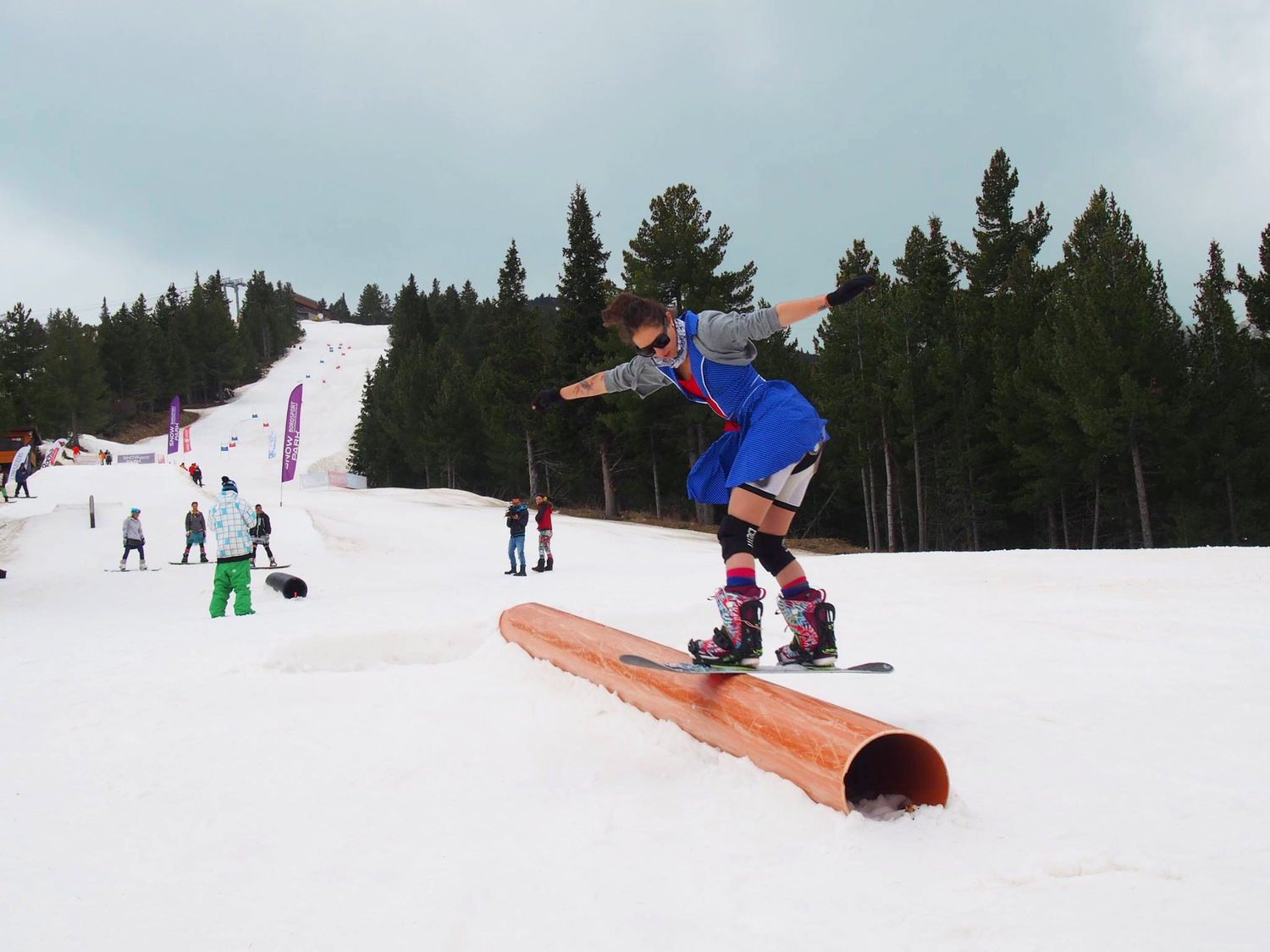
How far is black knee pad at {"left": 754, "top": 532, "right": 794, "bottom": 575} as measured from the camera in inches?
165

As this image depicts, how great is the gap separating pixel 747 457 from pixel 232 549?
906cm

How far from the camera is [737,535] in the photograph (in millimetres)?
4055

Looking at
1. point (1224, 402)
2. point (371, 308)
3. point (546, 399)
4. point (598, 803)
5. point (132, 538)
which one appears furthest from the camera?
point (371, 308)

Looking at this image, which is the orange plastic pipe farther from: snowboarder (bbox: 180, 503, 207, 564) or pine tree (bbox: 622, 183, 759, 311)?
pine tree (bbox: 622, 183, 759, 311)

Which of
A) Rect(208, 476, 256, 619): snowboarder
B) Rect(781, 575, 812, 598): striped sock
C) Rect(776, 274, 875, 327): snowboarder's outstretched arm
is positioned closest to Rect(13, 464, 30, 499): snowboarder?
Rect(208, 476, 256, 619): snowboarder

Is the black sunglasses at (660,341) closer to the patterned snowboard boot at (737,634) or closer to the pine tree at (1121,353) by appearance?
the patterned snowboard boot at (737,634)

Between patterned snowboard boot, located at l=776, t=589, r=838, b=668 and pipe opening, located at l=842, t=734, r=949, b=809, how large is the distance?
602 millimetres

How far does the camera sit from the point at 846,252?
37188 mm

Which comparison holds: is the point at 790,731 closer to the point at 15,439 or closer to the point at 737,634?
the point at 737,634

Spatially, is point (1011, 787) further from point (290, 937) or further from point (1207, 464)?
point (1207, 464)

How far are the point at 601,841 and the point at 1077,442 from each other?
29.4 meters

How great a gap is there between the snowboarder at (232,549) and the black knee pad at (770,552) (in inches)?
334

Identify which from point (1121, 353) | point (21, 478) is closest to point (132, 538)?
point (21, 478)

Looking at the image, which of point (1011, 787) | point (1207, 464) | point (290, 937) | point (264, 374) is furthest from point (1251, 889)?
point (264, 374)
